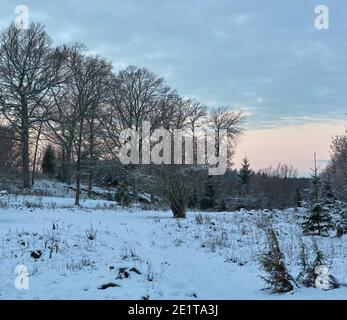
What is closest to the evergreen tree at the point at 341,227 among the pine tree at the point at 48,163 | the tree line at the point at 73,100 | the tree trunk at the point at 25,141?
the tree line at the point at 73,100

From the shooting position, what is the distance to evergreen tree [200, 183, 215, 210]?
164 ft

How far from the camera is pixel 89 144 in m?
45.2

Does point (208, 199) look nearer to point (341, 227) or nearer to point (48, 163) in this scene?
point (48, 163)

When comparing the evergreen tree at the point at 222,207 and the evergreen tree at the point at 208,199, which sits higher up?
the evergreen tree at the point at 208,199

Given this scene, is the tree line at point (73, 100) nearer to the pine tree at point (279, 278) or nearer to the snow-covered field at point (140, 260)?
the snow-covered field at point (140, 260)

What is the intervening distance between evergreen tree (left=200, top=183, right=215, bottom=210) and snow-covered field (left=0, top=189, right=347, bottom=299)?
107 ft

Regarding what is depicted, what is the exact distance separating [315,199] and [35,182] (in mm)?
35749

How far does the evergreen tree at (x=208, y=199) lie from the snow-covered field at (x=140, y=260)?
32.6 meters

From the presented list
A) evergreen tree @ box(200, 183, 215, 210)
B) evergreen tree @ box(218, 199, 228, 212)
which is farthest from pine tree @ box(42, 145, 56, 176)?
evergreen tree @ box(218, 199, 228, 212)

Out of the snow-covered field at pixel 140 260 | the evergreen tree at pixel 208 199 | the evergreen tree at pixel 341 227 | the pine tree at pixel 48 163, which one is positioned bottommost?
the snow-covered field at pixel 140 260

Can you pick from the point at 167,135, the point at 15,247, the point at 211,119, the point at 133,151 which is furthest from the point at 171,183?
the point at 211,119

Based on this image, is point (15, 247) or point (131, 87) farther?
point (131, 87)

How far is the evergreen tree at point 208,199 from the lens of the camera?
49.9 m
